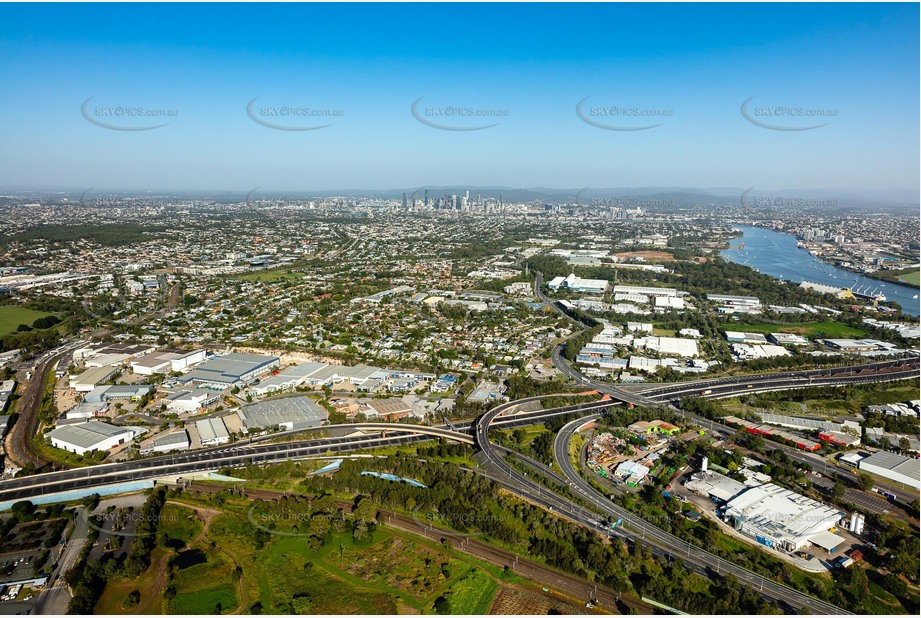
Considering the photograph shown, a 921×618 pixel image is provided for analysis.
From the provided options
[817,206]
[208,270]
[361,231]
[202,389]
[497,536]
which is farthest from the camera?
[817,206]

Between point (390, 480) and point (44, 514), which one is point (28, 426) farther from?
→ point (390, 480)

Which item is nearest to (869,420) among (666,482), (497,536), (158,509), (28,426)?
(666,482)

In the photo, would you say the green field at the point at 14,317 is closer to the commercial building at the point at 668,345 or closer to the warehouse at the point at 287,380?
the warehouse at the point at 287,380

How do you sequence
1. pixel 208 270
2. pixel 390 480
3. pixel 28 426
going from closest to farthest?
pixel 390 480
pixel 28 426
pixel 208 270

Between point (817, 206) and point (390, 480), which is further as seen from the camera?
point (817, 206)

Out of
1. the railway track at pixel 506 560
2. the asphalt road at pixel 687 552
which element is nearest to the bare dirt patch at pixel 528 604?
the railway track at pixel 506 560
